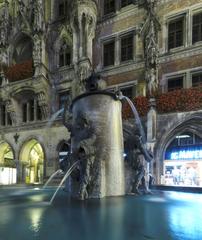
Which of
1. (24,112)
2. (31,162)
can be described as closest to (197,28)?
(24,112)

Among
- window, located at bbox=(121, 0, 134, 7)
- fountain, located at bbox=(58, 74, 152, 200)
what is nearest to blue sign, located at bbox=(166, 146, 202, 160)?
fountain, located at bbox=(58, 74, 152, 200)

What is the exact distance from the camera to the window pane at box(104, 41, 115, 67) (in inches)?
877

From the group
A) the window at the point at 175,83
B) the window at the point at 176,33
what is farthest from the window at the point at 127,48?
the window at the point at 175,83

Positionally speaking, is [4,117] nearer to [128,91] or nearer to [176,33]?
[128,91]

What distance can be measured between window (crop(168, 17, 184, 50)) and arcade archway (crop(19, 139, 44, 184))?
12937 millimetres

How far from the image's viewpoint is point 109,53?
22438 mm

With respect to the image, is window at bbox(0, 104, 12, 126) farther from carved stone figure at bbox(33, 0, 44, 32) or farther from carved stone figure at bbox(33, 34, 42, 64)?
carved stone figure at bbox(33, 0, 44, 32)

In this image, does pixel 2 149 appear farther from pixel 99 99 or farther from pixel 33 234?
pixel 33 234

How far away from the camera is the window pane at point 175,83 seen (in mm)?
18734

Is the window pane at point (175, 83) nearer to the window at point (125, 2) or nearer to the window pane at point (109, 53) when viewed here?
the window pane at point (109, 53)

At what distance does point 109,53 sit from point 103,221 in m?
19.0

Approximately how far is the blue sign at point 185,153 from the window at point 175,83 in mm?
3942

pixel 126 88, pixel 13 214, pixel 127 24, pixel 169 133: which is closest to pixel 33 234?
pixel 13 214

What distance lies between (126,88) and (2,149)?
12631 millimetres
